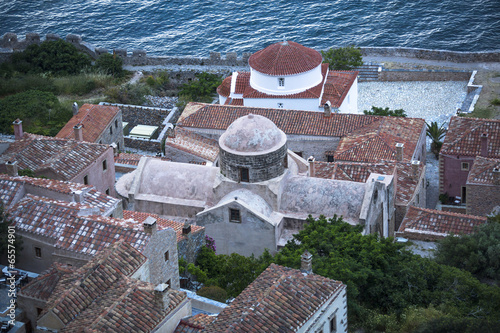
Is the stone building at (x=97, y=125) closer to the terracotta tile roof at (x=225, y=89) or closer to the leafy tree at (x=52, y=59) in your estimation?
the terracotta tile roof at (x=225, y=89)

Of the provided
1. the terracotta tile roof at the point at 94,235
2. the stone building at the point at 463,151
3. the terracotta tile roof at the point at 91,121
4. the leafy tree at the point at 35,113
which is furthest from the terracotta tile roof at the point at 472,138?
the leafy tree at the point at 35,113

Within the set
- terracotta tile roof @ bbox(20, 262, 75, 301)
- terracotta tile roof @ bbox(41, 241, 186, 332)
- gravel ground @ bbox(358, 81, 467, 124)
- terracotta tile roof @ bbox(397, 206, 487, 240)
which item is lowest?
gravel ground @ bbox(358, 81, 467, 124)

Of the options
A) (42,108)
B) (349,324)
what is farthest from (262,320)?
(42,108)

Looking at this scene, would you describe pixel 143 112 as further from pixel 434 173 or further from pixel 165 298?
pixel 165 298

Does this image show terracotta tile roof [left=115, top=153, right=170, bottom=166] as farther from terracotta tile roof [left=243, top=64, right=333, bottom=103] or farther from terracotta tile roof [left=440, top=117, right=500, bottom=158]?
terracotta tile roof [left=440, top=117, right=500, bottom=158]

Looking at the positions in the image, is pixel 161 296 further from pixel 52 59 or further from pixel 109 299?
pixel 52 59

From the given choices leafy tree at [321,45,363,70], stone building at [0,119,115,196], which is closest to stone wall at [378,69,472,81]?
leafy tree at [321,45,363,70]
